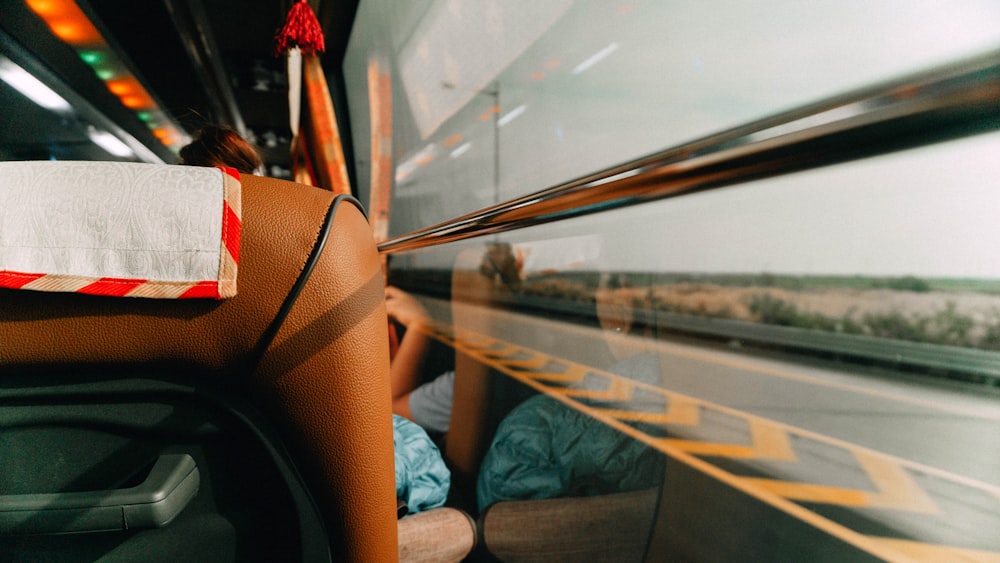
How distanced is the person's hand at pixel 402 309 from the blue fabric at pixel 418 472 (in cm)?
128

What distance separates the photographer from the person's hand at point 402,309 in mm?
3020

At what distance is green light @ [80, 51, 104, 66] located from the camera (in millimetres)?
3308

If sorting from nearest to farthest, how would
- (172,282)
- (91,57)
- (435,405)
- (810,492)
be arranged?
(172,282)
(435,405)
(810,492)
(91,57)

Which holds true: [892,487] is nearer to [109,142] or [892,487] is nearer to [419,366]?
[419,366]

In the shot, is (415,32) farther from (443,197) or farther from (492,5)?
(443,197)

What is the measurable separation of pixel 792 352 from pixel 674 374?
2.70 meters

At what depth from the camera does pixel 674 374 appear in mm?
5609

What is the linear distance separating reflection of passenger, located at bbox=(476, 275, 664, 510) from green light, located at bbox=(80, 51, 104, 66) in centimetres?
383

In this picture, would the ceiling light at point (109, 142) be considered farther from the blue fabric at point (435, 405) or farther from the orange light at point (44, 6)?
the blue fabric at point (435, 405)

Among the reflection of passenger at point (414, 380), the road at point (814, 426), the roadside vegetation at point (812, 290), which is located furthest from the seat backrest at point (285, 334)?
the roadside vegetation at point (812, 290)

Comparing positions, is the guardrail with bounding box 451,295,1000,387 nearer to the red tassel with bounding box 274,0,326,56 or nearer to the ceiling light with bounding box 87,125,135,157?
the red tassel with bounding box 274,0,326,56

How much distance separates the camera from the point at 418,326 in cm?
290

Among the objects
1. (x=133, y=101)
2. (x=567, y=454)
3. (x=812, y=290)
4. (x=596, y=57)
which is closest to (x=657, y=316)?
(x=567, y=454)

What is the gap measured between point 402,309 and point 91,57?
2.90 metres
